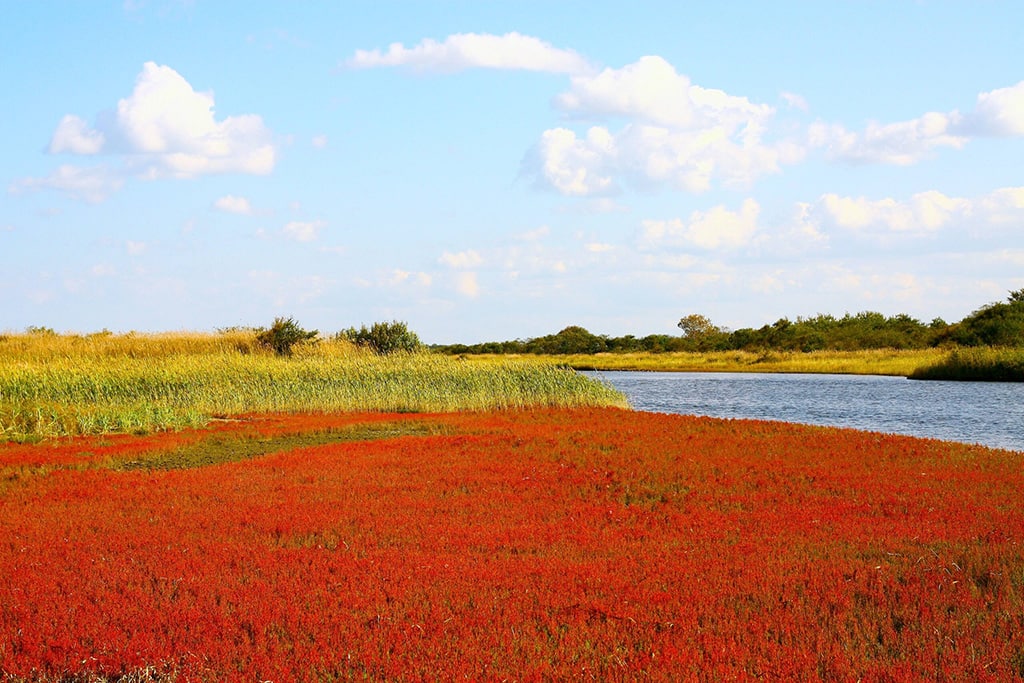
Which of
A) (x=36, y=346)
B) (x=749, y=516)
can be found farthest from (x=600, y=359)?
Answer: (x=749, y=516)

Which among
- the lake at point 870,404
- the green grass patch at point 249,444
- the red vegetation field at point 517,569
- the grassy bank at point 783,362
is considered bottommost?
the lake at point 870,404

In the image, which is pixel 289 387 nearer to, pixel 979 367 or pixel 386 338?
pixel 386 338

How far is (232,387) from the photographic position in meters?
32.9

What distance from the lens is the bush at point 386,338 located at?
50906mm

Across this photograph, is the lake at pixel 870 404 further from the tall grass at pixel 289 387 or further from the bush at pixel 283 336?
the bush at pixel 283 336

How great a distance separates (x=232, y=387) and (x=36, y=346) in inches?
809

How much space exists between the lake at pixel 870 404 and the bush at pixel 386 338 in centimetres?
1277

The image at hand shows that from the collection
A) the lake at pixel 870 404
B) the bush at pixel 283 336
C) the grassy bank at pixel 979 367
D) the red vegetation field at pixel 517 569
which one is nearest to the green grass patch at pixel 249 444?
the red vegetation field at pixel 517 569

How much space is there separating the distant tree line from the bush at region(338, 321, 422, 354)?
46799mm

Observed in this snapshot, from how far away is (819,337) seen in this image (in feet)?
310

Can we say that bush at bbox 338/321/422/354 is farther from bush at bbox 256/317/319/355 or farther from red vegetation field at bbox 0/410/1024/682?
red vegetation field at bbox 0/410/1024/682

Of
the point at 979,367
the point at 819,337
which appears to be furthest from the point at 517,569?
the point at 819,337

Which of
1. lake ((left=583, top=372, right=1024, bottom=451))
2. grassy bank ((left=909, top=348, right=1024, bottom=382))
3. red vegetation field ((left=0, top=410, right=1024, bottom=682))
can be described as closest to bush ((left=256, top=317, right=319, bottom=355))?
lake ((left=583, top=372, right=1024, bottom=451))

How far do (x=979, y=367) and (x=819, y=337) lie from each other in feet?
119
